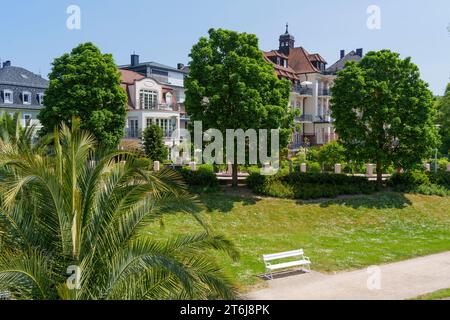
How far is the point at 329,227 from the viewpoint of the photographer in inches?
852

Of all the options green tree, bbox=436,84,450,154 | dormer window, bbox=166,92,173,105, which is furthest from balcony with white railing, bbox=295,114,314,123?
dormer window, bbox=166,92,173,105

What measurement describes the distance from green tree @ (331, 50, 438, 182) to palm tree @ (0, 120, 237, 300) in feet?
68.3

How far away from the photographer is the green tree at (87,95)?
28.8 m

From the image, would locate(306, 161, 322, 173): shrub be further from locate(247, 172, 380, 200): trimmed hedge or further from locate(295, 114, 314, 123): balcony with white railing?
locate(295, 114, 314, 123): balcony with white railing

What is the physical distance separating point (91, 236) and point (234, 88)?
1738 cm

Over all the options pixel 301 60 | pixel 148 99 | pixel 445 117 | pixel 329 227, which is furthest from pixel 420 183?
pixel 301 60

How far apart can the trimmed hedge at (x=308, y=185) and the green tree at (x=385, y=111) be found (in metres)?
1.69

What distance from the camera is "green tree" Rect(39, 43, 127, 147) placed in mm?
28844

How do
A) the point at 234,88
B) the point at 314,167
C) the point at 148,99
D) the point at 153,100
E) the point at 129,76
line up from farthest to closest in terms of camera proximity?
the point at 129,76 → the point at 153,100 → the point at 148,99 → the point at 314,167 → the point at 234,88

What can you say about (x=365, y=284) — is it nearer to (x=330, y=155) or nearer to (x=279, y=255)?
(x=279, y=255)

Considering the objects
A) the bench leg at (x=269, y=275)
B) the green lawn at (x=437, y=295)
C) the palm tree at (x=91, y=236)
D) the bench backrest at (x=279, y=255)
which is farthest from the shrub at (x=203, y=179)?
the palm tree at (x=91, y=236)
